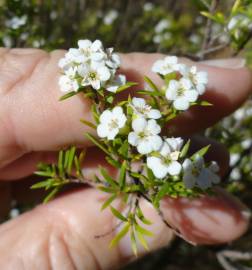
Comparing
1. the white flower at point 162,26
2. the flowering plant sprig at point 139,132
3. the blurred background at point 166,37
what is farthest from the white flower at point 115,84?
the white flower at point 162,26

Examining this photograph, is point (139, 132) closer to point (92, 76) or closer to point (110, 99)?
point (110, 99)

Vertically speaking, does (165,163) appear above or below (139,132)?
below

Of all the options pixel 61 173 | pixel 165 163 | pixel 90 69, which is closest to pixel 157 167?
pixel 165 163

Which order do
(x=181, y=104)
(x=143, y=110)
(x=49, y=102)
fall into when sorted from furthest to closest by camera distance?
(x=49, y=102)
(x=181, y=104)
(x=143, y=110)

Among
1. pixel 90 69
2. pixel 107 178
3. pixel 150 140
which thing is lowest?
pixel 107 178

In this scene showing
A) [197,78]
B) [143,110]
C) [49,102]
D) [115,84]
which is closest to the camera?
[143,110]

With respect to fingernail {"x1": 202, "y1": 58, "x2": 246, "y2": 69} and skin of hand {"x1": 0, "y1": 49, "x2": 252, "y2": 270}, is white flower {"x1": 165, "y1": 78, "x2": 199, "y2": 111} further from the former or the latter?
fingernail {"x1": 202, "y1": 58, "x2": 246, "y2": 69}

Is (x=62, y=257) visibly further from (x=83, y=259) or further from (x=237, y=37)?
(x=237, y=37)

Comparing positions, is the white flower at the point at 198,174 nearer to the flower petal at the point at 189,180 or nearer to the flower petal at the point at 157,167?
the flower petal at the point at 189,180
